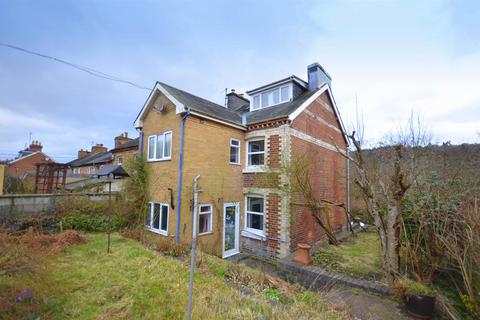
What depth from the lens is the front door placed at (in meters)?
10.8

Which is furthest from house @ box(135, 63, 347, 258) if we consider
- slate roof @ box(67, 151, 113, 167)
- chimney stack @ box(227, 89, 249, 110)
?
slate roof @ box(67, 151, 113, 167)

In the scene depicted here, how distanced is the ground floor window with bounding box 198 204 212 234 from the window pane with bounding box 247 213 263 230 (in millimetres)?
2474

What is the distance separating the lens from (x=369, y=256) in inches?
370

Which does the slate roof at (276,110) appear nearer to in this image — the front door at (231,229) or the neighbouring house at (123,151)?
the front door at (231,229)

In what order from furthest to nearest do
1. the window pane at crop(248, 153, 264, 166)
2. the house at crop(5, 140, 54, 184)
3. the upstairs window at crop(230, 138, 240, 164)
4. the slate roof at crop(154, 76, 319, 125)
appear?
the house at crop(5, 140, 54, 184) < the window pane at crop(248, 153, 264, 166) < the upstairs window at crop(230, 138, 240, 164) < the slate roof at crop(154, 76, 319, 125)

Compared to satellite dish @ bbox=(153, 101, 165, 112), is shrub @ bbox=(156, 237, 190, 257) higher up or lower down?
lower down

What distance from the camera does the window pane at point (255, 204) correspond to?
36.8ft

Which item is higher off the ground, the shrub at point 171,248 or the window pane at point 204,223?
→ the window pane at point 204,223

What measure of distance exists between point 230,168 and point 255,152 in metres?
1.79

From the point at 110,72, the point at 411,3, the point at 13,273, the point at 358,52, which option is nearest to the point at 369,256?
the point at 358,52

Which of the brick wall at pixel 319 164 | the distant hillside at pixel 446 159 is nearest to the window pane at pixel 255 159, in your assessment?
the brick wall at pixel 319 164

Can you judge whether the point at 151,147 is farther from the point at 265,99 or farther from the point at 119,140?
the point at 119,140

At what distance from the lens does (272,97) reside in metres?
13.4

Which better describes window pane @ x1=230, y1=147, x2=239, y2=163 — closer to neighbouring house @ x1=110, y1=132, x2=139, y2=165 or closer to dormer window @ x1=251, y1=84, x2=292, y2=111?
dormer window @ x1=251, y1=84, x2=292, y2=111
